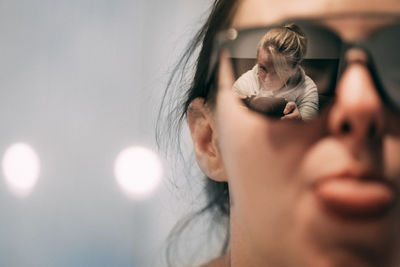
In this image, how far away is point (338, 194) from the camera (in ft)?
1.52

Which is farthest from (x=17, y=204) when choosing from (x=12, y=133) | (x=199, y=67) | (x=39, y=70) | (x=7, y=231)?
(x=199, y=67)

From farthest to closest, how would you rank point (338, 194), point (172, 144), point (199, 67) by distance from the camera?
point (172, 144)
point (199, 67)
point (338, 194)

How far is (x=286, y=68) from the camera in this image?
50 centimetres

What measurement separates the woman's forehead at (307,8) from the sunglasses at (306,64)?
0.05ft

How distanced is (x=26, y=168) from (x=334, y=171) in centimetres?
85

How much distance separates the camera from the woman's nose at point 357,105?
1.52 ft

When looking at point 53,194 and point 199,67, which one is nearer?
point 199,67

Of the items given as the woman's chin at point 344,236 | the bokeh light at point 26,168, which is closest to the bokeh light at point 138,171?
the bokeh light at point 26,168

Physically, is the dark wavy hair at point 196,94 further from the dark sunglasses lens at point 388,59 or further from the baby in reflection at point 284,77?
the dark sunglasses lens at point 388,59

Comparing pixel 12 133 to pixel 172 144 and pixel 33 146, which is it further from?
pixel 172 144

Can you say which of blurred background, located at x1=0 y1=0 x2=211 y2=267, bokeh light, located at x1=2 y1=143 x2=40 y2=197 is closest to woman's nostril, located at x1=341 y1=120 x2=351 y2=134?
→ blurred background, located at x1=0 y1=0 x2=211 y2=267

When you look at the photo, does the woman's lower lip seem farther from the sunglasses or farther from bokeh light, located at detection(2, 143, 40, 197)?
bokeh light, located at detection(2, 143, 40, 197)

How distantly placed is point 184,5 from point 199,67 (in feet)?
1.02

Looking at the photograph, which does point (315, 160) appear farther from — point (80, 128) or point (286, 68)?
point (80, 128)
